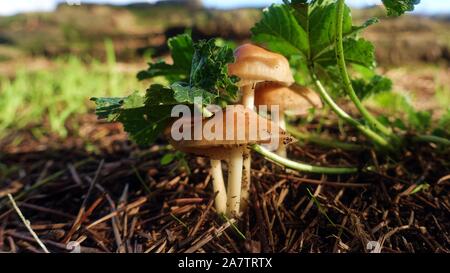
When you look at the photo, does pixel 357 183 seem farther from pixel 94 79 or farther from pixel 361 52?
pixel 94 79

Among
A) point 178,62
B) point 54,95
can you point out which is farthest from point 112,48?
point 178,62

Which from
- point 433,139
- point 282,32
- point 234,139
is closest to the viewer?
point 234,139

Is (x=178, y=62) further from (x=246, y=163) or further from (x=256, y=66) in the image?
(x=246, y=163)

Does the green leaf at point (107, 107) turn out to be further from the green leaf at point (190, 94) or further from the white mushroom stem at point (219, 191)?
the white mushroom stem at point (219, 191)

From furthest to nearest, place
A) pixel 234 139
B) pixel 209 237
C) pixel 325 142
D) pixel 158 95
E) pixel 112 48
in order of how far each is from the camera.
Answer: pixel 112 48 < pixel 325 142 < pixel 209 237 < pixel 158 95 < pixel 234 139

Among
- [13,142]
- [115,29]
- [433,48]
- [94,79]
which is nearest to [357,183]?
[13,142]

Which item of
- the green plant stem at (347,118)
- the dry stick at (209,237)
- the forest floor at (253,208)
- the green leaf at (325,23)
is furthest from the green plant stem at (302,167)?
the green leaf at (325,23)

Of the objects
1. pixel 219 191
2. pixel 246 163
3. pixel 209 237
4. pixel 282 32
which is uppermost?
pixel 282 32
